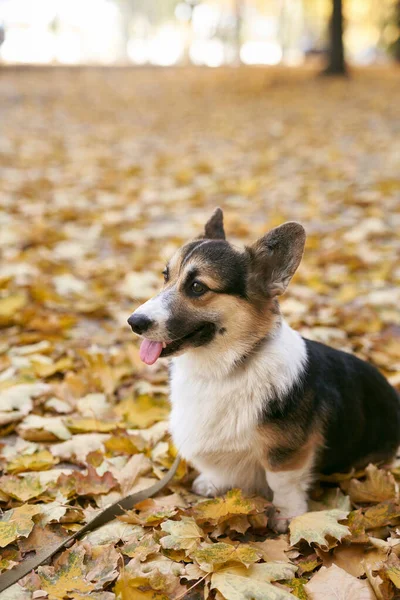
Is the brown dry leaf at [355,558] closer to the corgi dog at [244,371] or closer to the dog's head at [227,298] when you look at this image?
the corgi dog at [244,371]

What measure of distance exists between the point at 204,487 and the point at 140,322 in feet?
3.21

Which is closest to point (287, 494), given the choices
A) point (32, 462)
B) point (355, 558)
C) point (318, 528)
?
point (318, 528)

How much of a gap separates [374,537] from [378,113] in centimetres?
1306

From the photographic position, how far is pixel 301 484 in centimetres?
266

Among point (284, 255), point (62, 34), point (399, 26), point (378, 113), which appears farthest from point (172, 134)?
point (62, 34)

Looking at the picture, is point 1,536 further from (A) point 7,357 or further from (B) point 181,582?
(A) point 7,357

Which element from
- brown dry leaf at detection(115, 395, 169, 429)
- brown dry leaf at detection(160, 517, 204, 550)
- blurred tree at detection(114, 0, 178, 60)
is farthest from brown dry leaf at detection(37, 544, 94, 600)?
blurred tree at detection(114, 0, 178, 60)

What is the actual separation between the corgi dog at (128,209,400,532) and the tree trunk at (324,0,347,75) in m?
17.4

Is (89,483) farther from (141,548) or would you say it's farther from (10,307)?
(10,307)

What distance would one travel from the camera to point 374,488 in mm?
2713

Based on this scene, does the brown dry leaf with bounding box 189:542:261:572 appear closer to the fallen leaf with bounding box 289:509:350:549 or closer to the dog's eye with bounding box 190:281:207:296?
the fallen leaf with bounding box 289:509:350:549

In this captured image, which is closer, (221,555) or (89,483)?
(221,555)

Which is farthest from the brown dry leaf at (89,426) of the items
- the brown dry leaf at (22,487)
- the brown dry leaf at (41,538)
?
the brown dry leaf at (41,538)

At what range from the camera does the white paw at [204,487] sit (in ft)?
9.22
